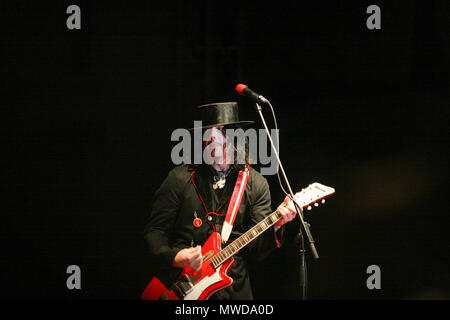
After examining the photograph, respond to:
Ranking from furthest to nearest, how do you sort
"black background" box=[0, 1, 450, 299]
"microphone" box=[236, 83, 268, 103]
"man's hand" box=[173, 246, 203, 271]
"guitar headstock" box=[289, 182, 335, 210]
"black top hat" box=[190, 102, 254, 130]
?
"black background" box=[0, 1, 450, 299], "black top hat" box=[190, 102, 254, 130], "guitar headstock" box=[289, 182, 335, 210], "man's hand" box=[173, 246, 203, 271], "microphone" box=[236, 83, 268, 103]

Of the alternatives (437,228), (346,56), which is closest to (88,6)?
(346,56)

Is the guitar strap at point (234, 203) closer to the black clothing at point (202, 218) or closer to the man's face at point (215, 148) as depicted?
the black clothing at point (202, 218)

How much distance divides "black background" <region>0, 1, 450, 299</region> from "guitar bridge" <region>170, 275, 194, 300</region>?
3.32ft

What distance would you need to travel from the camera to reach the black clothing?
2.76m

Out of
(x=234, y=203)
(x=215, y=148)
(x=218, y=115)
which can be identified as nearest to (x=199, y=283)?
(x=234, y=203)

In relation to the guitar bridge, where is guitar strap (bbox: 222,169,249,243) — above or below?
above

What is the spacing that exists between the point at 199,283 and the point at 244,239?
45cm

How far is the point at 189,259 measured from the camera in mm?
2605

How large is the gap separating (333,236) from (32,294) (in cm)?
279

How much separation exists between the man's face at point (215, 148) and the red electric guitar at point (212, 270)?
0.56 meters

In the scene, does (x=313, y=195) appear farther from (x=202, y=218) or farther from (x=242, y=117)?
(x=242, y=117)

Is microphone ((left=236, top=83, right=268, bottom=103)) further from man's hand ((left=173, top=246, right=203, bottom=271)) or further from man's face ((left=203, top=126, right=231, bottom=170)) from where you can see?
man's hand ((left=173, top=246, right=203, bottom=271))

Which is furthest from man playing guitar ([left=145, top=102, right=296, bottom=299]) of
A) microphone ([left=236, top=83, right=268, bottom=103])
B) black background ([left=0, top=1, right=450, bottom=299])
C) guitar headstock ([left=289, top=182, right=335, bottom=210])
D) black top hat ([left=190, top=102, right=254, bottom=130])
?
black background ([left=0, top=1, right=450, bottom=299])

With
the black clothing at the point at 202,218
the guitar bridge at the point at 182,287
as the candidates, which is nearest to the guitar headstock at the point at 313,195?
the black clothing at the point at 202,218
